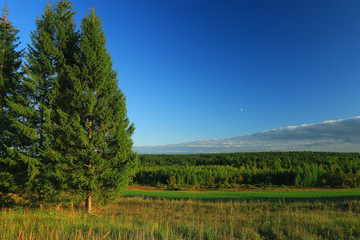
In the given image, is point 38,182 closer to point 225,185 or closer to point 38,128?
point 38,128

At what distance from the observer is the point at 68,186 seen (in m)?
13.9

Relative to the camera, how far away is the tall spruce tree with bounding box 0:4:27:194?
14.3 m

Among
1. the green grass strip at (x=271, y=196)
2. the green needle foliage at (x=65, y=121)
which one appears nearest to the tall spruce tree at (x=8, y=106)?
the green needle foliage at (x=65, y=121)

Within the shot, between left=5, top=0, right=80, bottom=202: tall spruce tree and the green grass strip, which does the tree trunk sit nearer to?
left=5, top=0, right=80, bottom=202: tall spruce tree

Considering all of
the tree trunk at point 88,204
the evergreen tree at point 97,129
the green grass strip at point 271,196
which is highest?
the evergreen tree at point 97,129

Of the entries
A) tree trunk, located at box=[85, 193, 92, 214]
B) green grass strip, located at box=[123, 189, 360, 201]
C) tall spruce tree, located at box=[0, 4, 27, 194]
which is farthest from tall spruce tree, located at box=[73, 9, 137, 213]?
green grass strip, located at box=[123, 189, 360, 201]

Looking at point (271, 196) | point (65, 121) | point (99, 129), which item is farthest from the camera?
point (271, 196)

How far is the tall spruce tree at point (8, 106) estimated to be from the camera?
14283 millimetres

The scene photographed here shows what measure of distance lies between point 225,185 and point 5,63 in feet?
210

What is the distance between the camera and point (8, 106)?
16.3 metres

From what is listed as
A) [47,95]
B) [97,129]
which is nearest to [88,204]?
[97,129]

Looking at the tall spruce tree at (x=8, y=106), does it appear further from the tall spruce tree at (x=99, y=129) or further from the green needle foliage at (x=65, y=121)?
the tall spruce tree at (x=99, y=129)

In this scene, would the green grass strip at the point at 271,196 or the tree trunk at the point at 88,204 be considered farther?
the green grass strip at the point at 271,196

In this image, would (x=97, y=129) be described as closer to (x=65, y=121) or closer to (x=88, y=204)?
(x=65, y=121)
